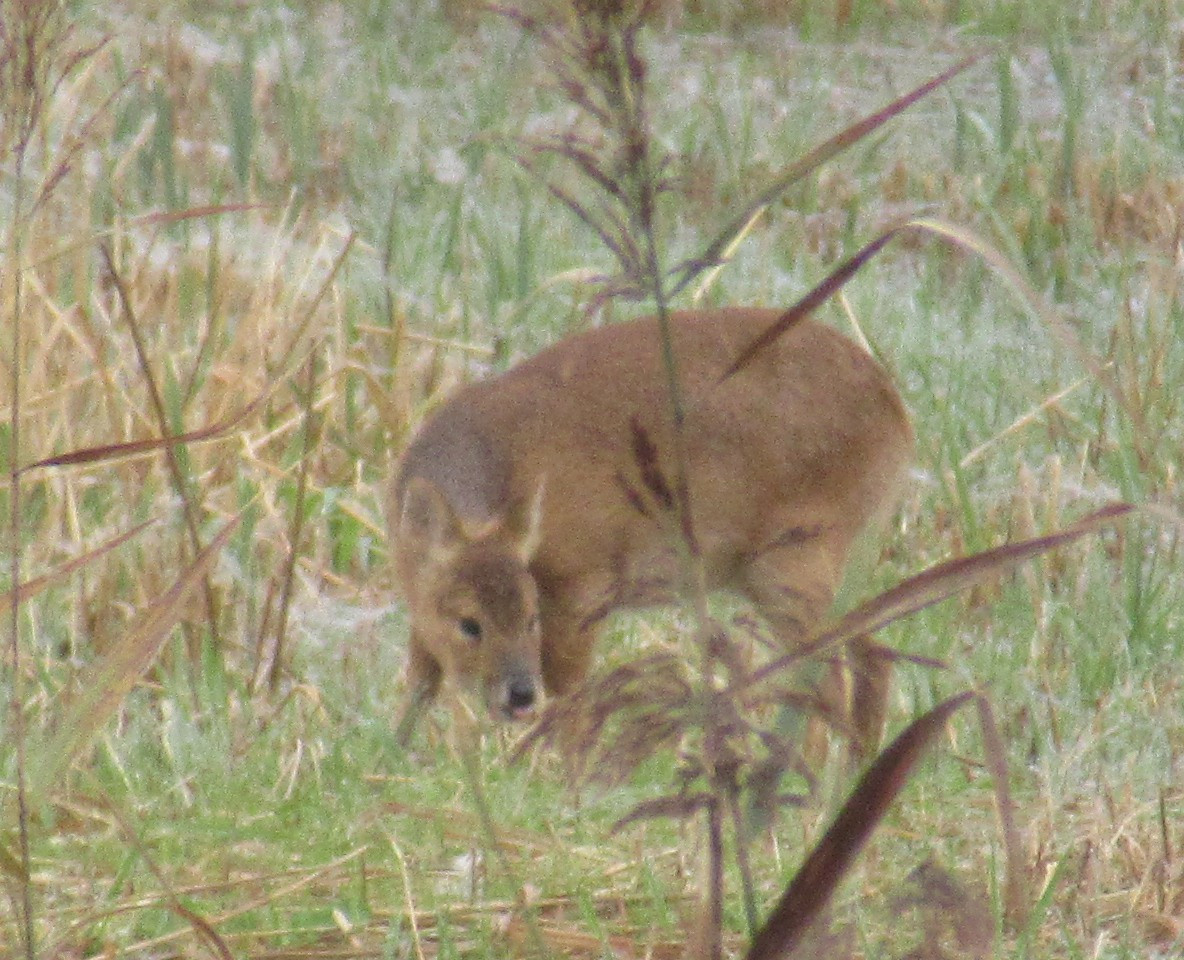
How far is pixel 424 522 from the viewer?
4320mm

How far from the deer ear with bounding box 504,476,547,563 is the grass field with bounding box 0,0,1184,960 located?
0.33 meters

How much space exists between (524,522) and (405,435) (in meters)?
0.99

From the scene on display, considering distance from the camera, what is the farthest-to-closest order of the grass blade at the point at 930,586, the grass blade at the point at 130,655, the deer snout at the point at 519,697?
the deer snout at the point at 519,697 < the grass blade at the point at 130,655 < the grass blade at the point at 930,586

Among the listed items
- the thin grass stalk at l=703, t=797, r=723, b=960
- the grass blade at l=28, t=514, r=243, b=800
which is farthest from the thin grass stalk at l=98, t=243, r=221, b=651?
the thin grass stalk at l=703, t=797, r=723, b=960

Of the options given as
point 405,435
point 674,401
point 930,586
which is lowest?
point 405,435

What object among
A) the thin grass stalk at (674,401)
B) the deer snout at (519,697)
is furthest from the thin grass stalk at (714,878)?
the deer snout at (519,697)

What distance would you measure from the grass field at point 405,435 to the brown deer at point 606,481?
0.20 metres

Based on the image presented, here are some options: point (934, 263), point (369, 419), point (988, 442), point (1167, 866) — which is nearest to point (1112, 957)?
point (1167, 866)

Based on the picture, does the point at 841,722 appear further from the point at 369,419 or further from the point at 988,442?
the point at 369,419

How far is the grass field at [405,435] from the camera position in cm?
273

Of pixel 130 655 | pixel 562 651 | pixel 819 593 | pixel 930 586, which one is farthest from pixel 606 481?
pixel 930 586

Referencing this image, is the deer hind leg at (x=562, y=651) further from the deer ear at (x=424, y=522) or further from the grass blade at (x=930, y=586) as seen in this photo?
the grass blade at (x=930, y=586)

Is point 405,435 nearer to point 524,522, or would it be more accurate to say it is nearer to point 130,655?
point 524,522

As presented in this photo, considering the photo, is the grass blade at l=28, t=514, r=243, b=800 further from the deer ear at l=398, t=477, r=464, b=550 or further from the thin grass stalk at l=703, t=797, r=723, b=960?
the deer ear at l=398, t=477, r=464, b=550
